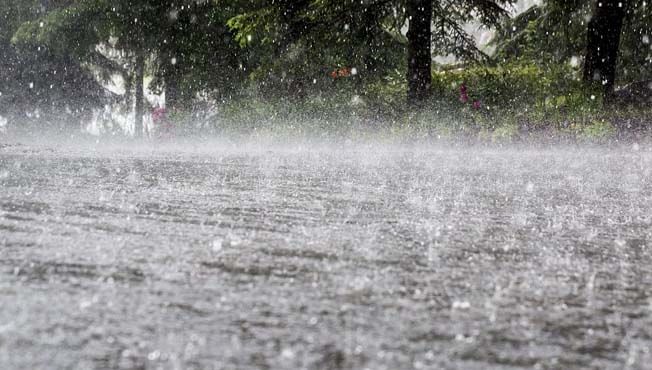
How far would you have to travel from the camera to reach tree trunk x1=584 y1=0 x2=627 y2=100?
15633 mm

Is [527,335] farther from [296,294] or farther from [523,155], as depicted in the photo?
[523,155]

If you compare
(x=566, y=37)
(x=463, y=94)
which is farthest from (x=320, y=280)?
(x=566, y=37)

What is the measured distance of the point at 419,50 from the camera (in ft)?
55.4

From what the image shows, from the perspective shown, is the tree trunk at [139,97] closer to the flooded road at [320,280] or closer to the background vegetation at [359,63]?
the background vegetation at [359,63]

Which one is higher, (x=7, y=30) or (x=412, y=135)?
(x=7, y=30)

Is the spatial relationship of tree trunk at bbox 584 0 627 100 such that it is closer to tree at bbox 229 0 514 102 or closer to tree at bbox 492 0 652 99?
tree at bbox 492 0 652 99

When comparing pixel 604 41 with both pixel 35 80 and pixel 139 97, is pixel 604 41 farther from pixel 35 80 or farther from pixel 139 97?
pixel 35 80

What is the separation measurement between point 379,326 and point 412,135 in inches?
521

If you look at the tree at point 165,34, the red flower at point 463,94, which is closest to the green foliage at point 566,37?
the red flower at point 463,94

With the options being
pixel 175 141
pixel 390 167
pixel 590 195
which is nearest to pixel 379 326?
pixel 590 195

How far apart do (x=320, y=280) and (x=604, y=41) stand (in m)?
14.8

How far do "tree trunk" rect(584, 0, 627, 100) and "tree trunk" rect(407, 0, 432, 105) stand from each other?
3.31 meters

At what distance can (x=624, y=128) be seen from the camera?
13.2m

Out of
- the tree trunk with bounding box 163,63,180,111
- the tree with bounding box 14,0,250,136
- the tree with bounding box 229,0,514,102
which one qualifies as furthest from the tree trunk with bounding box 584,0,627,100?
the tree trunk with bounding box 163,63,180,111
